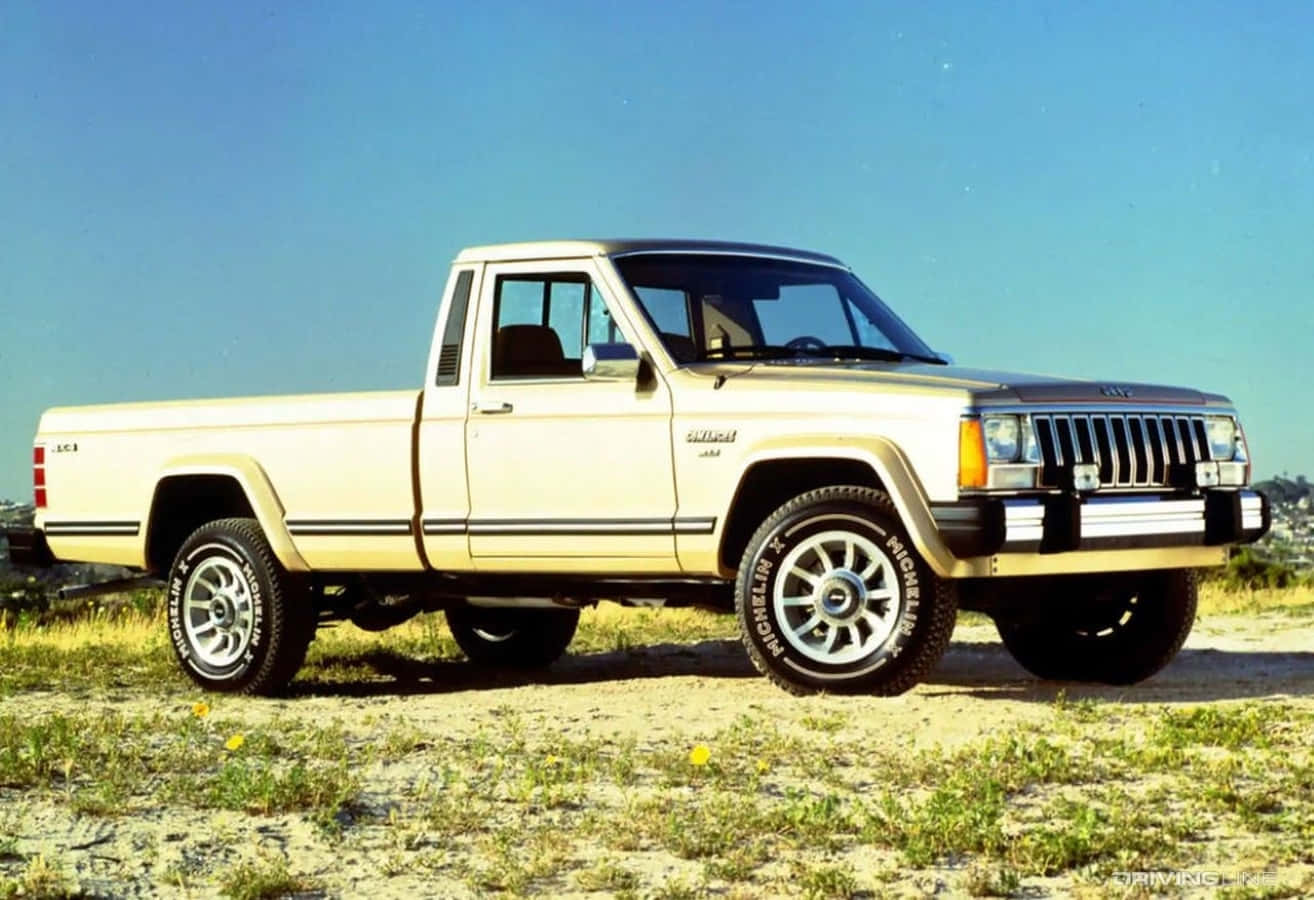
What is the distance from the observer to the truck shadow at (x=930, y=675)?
32.4 ft

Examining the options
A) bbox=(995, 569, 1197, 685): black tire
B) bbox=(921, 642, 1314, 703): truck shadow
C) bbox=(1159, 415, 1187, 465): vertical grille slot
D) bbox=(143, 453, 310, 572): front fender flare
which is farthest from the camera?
bbox=(143, 453, 310, 572): front fender flare

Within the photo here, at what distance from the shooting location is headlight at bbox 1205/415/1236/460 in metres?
9.83

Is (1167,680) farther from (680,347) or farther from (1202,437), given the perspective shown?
(680,347)

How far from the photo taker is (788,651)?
9.12 metres

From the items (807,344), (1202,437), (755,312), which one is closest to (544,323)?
(755,312)

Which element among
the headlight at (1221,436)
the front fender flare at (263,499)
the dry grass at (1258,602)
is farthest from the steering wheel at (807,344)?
the dry grass at (1258,602)

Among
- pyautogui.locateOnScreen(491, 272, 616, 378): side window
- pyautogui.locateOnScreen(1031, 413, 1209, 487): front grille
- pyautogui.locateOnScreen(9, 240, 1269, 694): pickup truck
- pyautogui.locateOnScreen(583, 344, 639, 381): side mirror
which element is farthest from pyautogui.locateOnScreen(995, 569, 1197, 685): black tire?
pyautogui.locateOnScreen(491, 272, 616, 378): side window

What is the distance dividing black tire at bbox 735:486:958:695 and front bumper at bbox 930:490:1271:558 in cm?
31

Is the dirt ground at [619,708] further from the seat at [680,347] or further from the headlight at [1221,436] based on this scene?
the seat at [680,347]

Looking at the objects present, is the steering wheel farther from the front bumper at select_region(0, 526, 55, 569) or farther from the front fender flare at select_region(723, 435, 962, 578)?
the front bumper at select_region(0, 526, 55, 569)

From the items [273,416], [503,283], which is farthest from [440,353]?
[273,416]

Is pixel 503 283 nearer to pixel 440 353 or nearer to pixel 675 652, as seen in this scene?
pixel 440 353

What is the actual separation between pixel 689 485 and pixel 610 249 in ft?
4.35

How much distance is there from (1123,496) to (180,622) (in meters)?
5.14
